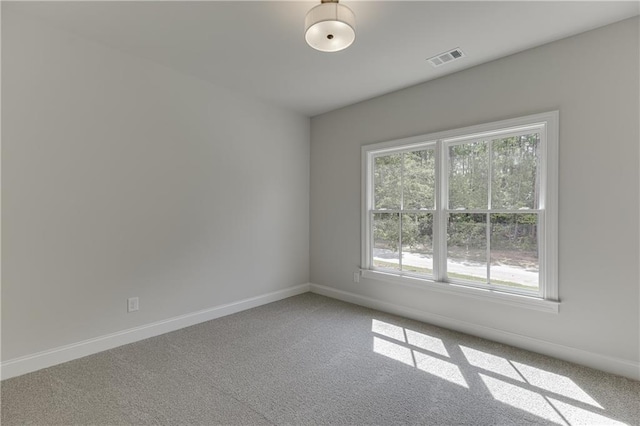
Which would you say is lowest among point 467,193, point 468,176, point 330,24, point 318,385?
point 318,385

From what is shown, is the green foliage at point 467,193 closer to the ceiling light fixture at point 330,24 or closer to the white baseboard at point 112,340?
the ceiling light fixture at point 330,24

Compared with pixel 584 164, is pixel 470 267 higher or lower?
lower

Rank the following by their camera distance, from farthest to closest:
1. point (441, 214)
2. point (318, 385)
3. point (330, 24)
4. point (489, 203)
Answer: point (441, 214)
point (489, 203)
point (318, 385)
point (330, 24)

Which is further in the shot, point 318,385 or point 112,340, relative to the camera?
→ point 112,340

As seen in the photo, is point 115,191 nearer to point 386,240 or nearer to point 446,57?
point 386,240

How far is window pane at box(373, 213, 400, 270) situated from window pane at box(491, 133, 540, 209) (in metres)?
1.14

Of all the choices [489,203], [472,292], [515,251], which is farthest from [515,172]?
[472,292]

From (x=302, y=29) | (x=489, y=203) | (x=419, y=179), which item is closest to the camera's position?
(x=302, y=29)

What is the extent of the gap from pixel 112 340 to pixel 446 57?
3.97 m

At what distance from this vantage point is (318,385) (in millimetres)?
2174

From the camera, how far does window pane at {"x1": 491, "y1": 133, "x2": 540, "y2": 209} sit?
9.12ft

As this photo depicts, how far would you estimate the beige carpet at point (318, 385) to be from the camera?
1.85 meters

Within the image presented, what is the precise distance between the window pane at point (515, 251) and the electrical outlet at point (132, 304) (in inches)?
135

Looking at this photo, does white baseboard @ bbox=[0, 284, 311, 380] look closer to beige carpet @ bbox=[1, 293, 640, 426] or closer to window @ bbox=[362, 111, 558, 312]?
beige carpet @ bbox=[1, 293, 640, 426]
